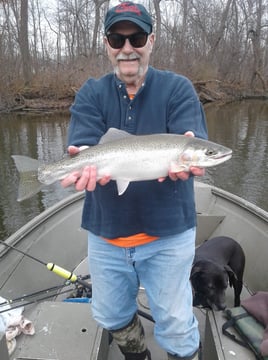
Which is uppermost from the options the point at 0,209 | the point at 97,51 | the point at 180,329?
the point at 97,51

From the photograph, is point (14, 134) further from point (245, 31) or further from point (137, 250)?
point (245, 31)

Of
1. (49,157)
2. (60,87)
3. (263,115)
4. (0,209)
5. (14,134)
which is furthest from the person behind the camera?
(60,87)

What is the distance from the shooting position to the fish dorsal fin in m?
2.03

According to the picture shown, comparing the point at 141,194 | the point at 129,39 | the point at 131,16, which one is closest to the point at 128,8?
the point at 131,16

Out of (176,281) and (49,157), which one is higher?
(176,281)

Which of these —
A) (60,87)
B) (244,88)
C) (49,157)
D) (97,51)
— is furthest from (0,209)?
(244,88)

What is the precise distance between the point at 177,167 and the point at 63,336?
1479 mm

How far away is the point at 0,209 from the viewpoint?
871 cm

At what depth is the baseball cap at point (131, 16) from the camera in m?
2.01

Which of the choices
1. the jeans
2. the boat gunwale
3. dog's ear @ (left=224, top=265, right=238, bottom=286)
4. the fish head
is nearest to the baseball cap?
the fish head

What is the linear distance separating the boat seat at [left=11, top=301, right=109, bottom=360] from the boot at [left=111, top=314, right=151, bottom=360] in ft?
0.50

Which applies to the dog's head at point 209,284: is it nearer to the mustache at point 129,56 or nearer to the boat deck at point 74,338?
the boat deck at point 74,338

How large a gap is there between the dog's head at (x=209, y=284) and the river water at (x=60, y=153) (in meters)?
5.83

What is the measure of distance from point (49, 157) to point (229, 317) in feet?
34.6
